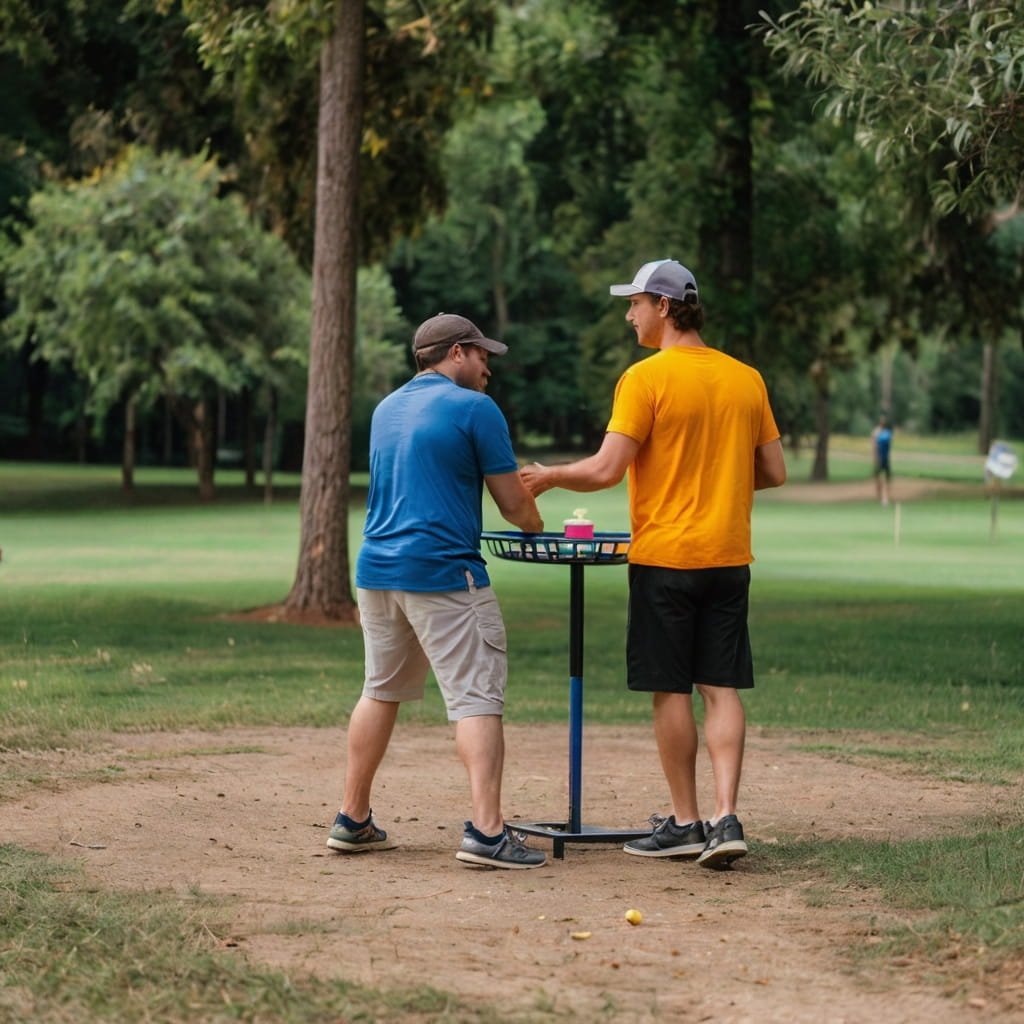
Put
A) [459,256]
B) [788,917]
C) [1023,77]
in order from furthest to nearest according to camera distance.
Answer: [459,256], [1023,77], [788,917]

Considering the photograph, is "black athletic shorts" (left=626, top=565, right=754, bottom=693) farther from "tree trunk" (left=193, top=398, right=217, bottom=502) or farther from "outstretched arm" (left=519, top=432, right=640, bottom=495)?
"tree trunk" (left=193, top=398, right=217, bottom=502)

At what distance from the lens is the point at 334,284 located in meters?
17.4

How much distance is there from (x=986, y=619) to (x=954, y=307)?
9876 mm

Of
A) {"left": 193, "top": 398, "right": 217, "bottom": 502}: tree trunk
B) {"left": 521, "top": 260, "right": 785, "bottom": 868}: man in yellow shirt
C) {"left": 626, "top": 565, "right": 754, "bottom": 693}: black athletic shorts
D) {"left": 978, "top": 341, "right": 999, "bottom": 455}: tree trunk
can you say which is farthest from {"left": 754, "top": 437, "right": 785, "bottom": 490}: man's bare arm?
{"left": 978, "top": 341, "right": 999, "bottom": 455}: tree trunk

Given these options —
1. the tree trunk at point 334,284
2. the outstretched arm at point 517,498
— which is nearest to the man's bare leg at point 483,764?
the outstretched arm at point 517,498

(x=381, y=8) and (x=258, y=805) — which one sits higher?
(x=381, y=8)

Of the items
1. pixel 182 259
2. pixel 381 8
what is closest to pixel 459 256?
pixel 182 259

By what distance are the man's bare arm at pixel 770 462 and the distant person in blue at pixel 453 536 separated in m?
0.96

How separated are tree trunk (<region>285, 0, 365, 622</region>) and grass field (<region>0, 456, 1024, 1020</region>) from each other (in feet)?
4.23

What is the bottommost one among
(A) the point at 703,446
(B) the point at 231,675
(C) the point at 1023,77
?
(B) the point at 231,675

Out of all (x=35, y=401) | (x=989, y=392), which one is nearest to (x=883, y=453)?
(x=989, y=392)

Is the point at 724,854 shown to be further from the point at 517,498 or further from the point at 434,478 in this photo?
the point at 434,478

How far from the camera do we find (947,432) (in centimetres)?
10181

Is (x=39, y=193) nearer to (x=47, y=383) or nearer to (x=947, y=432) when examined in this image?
(x=47, y=383)
